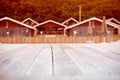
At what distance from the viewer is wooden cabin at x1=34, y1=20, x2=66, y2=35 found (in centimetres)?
4453

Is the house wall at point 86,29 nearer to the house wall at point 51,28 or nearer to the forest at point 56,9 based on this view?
the house wall at point 51,28

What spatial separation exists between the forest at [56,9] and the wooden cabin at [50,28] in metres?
15.9

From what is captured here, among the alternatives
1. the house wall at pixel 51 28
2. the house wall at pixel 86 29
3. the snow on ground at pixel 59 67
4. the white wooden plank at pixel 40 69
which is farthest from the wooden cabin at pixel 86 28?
the white wooden plank at pixel 40 69

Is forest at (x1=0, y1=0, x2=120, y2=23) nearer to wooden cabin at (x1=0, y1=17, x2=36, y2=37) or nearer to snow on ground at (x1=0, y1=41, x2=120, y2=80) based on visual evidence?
wooden cabin at (x1=0, y1=17, x2=36, y2=37)

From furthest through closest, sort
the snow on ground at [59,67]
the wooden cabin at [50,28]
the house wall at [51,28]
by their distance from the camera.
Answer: the house wall at [51,28] → the wooden cabin at [50,28] → the snow on ground at [59,67]

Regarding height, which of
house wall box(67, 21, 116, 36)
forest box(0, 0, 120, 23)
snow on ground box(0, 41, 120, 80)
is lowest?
snow on ground box(0, 41, 120, 80)

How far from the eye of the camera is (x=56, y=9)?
6862cm

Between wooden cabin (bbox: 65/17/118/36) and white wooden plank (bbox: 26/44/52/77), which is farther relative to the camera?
wooden cabin (bbox: 65/17/118/36)

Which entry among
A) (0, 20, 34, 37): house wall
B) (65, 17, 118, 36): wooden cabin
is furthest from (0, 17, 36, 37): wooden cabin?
(65, 17, 118, 36): wooden cabin

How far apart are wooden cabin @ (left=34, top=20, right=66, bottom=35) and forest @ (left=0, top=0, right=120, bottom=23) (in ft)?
52.3

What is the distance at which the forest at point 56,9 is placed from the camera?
2459 inches

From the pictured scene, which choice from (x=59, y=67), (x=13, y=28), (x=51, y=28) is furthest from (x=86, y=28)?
(x=59, y=67)

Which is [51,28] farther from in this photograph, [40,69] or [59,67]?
[40,69]

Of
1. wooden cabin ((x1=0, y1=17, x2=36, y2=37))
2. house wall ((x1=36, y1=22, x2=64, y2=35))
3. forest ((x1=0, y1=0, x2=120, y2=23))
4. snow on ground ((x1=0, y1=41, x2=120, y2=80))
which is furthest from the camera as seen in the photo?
forest ((x1=0, y1=0, x2=120, y2=23))
